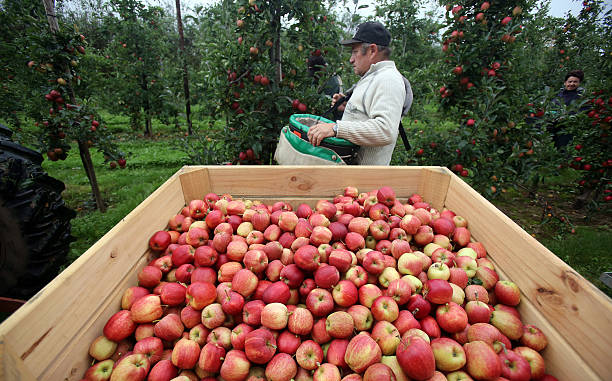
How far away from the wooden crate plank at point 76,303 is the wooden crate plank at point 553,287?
2.00 metres

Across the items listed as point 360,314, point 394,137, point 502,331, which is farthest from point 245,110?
point 502,331

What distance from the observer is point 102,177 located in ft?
21.5

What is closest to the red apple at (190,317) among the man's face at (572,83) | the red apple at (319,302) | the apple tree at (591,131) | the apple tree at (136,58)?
the red apple at (319,302)

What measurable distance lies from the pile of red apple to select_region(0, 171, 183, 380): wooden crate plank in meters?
0.09

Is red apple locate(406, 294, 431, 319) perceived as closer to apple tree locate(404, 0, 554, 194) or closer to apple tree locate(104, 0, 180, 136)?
apple tree locate(404, 0, 554, 194)

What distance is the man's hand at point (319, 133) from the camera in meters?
2.43

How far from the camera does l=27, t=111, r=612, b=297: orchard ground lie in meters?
3.86

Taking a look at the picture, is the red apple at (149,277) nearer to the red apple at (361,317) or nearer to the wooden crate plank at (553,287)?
the red apple at (361,317)

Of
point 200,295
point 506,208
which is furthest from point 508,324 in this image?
point 506,208

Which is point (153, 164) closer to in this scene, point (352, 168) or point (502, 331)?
point (352, 168)

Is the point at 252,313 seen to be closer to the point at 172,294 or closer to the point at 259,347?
the point at 259,347

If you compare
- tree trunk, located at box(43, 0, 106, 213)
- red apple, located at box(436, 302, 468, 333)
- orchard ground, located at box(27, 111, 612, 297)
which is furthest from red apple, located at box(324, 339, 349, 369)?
tree trunk, located at box(43, 0, 106, 213)

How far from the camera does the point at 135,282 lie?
5.32 feet

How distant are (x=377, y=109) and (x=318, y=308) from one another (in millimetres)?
1846
